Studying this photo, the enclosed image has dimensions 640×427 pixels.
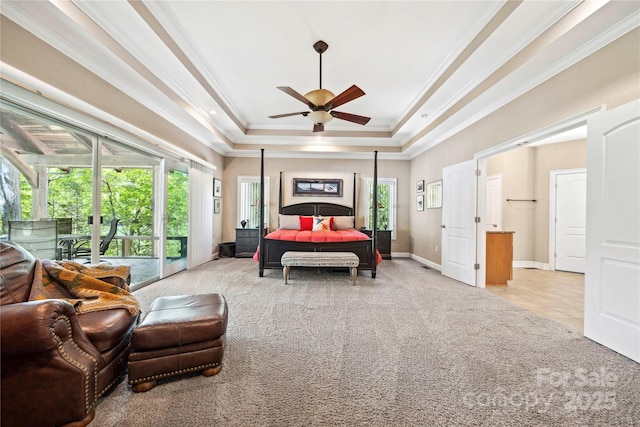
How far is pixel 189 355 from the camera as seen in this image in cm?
172

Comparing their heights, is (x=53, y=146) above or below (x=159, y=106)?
below

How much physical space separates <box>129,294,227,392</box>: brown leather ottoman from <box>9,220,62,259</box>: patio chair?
1.74 metres

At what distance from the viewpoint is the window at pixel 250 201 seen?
6977 millimetres

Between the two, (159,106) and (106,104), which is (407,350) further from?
(159,106)

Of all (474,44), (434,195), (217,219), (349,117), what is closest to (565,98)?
(474,44)

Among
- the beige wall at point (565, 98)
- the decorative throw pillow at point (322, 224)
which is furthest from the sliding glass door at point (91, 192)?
the beige wall at point (565, 98)

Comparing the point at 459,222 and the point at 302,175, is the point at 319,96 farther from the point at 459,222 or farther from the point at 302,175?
the point at 302,175

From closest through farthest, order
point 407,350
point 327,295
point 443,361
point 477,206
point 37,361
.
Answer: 1. point 37,361
2. point 443,361
3. point 407,350
4. point 327,295
5. point 477,206

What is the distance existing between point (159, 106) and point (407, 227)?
6081 mm

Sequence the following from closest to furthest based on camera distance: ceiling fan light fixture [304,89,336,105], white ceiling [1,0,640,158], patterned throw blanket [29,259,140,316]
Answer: patterned throw blanket [29,259,140,316]
white ceiling [1,0,640,158]
ceiling fan light fixture [304,89,336,105]

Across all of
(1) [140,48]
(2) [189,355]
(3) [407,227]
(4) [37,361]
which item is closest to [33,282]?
(4) [37,361]

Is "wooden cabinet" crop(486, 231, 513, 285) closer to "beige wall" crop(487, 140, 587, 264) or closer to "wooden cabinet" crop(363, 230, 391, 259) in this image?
"beige wall" crop(487, 140, 587, 264)

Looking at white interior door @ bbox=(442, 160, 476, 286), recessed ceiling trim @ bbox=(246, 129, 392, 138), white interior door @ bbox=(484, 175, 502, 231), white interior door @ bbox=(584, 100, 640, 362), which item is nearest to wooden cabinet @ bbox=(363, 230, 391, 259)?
white interior door @ bbox=(442, 160, 476, 286)

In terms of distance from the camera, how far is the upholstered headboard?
6855 mm
